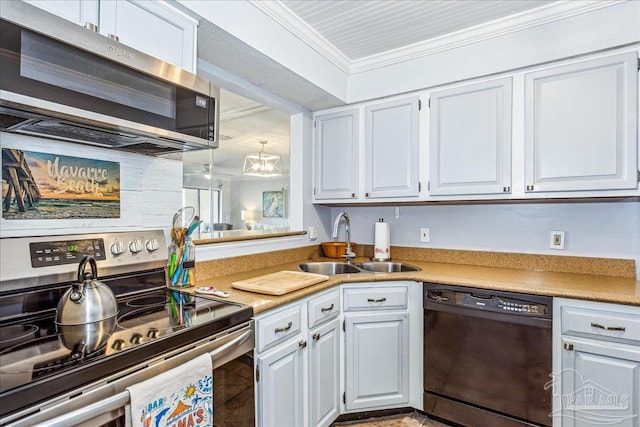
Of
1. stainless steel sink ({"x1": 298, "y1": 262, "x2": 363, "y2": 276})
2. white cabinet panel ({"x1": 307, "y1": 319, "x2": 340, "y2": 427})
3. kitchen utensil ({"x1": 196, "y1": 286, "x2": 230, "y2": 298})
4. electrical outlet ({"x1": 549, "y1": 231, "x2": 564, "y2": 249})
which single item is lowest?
white cabinet panel ({"x1": 307, "y1": 319, "x2": 340, "y2": 427})

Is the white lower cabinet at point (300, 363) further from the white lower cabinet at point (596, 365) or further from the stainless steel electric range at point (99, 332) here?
the white lower cabinet at point (596, 365)

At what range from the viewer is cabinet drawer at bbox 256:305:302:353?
140cm

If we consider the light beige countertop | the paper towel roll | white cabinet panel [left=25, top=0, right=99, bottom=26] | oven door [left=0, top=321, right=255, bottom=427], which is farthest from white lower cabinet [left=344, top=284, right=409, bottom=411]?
white cabinet panel [left=25, top=0, right=99, bottom=26]

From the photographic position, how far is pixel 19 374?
2.49 feet

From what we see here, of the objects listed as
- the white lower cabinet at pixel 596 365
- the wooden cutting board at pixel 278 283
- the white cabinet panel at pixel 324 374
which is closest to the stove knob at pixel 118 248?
the wooden cutting board at pixel 278 283

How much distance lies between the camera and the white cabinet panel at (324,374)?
1.74 metres

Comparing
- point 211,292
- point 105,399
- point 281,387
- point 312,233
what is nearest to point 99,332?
point 105,399

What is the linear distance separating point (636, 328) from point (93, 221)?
91.2 inches

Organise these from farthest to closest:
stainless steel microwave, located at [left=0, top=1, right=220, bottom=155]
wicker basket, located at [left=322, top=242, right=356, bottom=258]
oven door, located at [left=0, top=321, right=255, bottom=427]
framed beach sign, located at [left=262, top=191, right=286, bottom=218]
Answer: framed beach sign, located at [left=262, top=191, right=286, bottom=218] < wicker basket, located at [left=322, top=242, right=356, bottom=258] < stainless steel microwave, located at [left=0, top=1, right=220, bottom=155] < oven door, located at [left=0, top=321, right=255, bottom=427]

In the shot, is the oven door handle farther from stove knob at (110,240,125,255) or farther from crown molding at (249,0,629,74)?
crown molding at (249,0,629,74)

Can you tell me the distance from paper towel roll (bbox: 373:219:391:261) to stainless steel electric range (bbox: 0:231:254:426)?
1.39m

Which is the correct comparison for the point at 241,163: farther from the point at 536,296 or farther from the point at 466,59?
the point at 536,296

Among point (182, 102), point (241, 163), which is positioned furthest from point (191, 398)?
point (241, 163)

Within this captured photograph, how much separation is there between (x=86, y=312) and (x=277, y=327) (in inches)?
28.0
